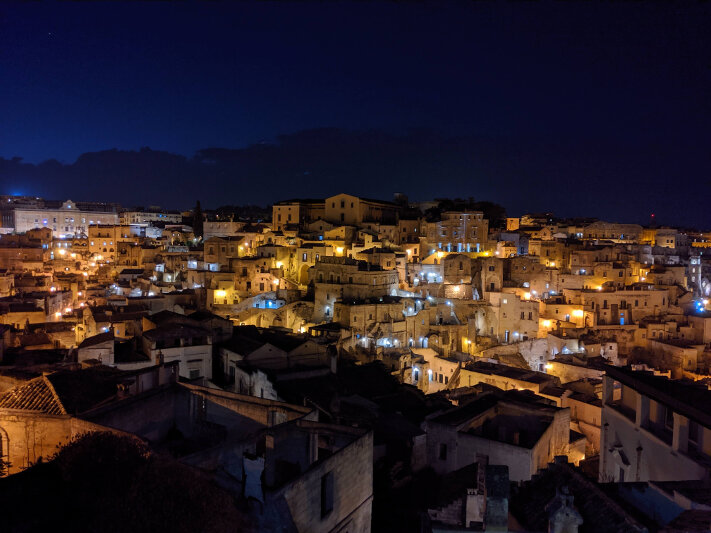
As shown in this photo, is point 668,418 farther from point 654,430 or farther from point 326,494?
point 326,494

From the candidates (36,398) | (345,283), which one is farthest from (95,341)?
(345,283)

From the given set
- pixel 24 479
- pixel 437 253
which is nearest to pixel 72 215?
pixel 437 253

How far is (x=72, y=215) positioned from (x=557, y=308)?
6755 centimetres

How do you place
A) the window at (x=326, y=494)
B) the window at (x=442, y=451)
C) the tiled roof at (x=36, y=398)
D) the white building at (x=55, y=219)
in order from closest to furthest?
the window at (x=326, y=494)
the tiled roof at (x=36, y=398)
the window at (x=442, y=451)
the white building at (x=55, y=219)

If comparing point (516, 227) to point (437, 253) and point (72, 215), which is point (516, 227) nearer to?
point (437, 253)

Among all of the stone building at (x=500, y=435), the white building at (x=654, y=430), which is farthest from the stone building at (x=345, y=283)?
the white building at (x=654, y=430)

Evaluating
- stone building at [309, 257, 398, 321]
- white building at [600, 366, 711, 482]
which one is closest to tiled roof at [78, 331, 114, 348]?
white building at [600, 366, 711, 482]

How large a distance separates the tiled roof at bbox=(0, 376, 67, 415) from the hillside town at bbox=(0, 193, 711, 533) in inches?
2.8

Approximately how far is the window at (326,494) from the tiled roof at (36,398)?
5.27 m

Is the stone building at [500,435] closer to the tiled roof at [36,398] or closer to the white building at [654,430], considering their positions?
the white building at [654,430]

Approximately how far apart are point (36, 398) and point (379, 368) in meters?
17.3

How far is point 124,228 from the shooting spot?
56750 millimetres

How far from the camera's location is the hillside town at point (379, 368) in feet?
25.1

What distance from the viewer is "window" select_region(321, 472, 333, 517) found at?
321 inches
